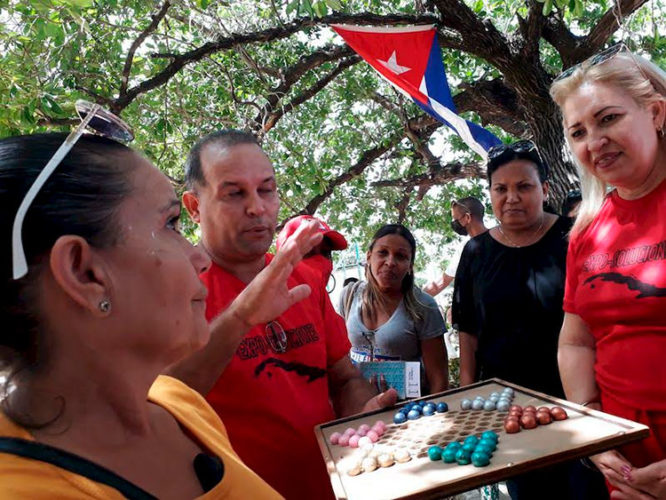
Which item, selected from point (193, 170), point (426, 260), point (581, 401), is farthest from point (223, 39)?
point (426, 260)

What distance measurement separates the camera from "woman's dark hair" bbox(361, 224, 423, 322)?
131 inches

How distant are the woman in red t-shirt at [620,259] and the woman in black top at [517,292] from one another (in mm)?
485

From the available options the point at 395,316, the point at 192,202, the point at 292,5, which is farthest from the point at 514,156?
the point at 292,5

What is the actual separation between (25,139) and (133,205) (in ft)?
0.66

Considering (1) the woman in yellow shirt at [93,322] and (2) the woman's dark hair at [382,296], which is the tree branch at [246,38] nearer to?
(2) the woman's dark hair at [382,296]

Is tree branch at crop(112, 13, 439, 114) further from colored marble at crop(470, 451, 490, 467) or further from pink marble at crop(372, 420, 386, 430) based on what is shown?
colored marble at crop(470, 451, 490, 467)

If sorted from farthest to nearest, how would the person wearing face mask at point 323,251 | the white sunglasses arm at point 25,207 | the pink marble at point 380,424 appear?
the person wearing face mask at point 323,251, the pink marble at point 380,424, the white sunglasses arm at point 25,207

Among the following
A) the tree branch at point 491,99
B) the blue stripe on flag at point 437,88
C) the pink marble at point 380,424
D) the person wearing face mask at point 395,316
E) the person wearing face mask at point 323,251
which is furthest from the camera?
the tree branch at point 491,99

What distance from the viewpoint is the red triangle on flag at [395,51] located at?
4.84 metres

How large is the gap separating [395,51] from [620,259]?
11.7 ft

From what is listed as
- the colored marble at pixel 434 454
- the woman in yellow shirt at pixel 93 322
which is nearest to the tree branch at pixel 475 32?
the colored marble at pixel 434 454

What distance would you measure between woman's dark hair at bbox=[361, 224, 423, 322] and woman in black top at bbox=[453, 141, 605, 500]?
339 millimetres

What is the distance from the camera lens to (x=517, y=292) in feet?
8.71

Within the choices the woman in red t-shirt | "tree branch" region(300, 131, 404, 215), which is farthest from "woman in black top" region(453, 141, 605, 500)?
"tree branch" region(300, 131, 404, 215)
